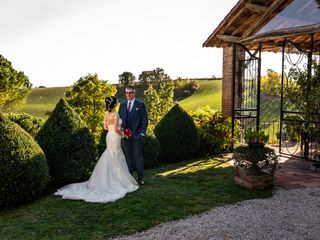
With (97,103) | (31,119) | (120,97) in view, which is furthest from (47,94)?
(97,103)

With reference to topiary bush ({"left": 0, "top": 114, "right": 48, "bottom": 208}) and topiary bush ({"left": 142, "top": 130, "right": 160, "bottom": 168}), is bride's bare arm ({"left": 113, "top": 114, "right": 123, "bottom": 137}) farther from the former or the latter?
topiary bush ({"left": 142, "top": 130, "right": 160, "bottom": 168})

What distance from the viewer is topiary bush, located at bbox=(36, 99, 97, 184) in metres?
7.64

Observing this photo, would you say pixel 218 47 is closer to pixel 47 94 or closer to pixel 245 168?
pixel 245 168

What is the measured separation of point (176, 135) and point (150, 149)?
1267 mm

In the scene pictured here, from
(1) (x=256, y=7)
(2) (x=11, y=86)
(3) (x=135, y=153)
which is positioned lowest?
(3) (x=135, y=153)

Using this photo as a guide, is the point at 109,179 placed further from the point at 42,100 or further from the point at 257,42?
the point at 42,100

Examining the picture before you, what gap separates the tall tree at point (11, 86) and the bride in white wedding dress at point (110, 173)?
1526 centimetres

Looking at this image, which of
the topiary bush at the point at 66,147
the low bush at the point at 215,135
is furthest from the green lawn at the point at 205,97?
the topiary bush at the point at 66,147

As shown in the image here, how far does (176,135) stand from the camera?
34.7ft

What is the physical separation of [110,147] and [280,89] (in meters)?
5.97

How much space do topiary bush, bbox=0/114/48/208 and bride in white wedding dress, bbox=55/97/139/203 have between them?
26.2 inches

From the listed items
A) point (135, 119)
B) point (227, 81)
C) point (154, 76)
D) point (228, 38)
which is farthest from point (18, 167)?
point (154, 76)

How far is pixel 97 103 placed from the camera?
14914 mm

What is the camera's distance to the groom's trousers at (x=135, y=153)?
24.8ft
